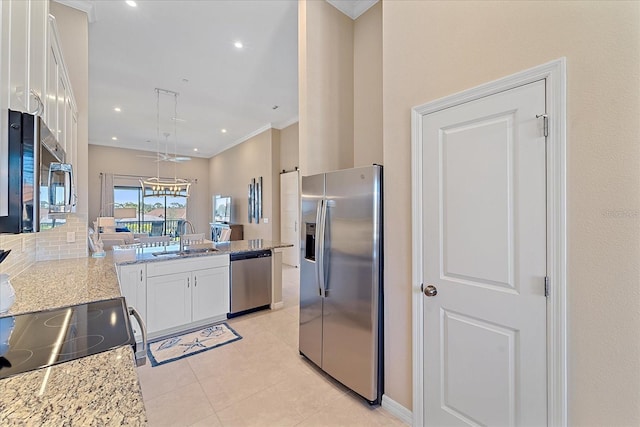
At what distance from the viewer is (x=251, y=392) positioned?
215 cm

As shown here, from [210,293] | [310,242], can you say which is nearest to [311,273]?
[310,242]

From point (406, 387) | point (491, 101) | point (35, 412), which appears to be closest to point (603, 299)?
point (491, 101)

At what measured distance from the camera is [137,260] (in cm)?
279

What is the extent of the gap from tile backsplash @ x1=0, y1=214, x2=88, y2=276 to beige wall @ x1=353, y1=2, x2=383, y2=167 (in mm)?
2856

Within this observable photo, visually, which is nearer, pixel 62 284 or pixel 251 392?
pixel 62 284

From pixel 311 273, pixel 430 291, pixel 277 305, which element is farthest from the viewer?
pixel 277 305

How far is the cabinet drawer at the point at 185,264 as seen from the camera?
2886 millimetres

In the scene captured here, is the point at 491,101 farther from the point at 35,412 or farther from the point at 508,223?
the point at 35,412

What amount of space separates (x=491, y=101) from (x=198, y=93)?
4811mm

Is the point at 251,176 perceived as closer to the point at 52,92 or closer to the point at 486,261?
the point at 52,92

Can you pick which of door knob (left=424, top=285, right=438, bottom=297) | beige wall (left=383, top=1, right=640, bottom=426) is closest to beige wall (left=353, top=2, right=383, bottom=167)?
beige wall (left=383, top=1, right=640, bottom=426)

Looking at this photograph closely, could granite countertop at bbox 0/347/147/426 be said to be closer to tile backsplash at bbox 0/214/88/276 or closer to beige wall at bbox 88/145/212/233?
tile backsplash at bbox 0/214/88/276

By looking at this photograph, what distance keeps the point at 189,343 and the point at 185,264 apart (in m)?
0.81

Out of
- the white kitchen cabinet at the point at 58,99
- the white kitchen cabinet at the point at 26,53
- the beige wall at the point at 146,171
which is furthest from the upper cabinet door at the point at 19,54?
the beige wall at the point at 146,171
